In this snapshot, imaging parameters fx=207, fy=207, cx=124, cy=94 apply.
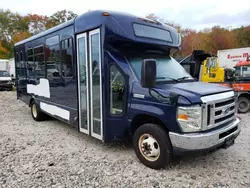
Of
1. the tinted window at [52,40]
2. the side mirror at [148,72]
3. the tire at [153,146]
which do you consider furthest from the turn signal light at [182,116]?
the tinted window at [52,40]

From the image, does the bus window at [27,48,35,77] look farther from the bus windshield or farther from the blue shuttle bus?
the bus windshield

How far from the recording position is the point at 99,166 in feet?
12.8

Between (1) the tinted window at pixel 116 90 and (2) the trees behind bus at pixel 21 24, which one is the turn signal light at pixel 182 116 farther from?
(2) the trees behind bus at pixel 21 24

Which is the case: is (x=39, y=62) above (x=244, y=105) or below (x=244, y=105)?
above

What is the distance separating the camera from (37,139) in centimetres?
542

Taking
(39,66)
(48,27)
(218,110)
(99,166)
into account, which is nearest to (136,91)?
(218,110)

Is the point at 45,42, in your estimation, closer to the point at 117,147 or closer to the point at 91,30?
the point at 91,30

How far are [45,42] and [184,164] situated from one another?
5010 mm

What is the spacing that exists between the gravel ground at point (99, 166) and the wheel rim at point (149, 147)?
0.24 metres

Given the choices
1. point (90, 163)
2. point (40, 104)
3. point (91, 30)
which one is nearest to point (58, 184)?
point (90, 163)

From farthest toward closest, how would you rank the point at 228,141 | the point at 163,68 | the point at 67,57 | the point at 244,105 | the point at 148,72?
1. the point at 244,105
2. the point at 67,57
3. the point at 163,68
4. the point at 228,141
5. the point at 148,72

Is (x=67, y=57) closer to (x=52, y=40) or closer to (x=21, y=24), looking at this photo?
(x=52, y=40)

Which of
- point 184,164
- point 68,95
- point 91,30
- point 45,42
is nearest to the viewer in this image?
point 184,164

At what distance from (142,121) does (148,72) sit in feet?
3.62
